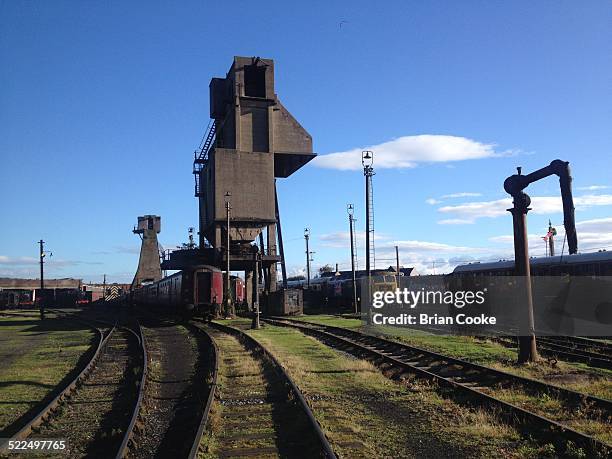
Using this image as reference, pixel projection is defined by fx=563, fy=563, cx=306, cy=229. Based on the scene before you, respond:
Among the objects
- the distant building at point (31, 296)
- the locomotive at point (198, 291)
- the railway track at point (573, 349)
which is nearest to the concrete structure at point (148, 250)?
the distant building at point (31, 296)

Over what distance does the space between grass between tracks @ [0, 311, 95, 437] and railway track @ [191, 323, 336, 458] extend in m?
3.30

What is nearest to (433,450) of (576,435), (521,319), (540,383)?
(576,435)

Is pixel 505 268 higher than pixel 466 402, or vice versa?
pixel 505 268

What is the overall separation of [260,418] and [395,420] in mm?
2104

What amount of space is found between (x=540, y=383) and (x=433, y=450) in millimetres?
3996

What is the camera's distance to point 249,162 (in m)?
53.0

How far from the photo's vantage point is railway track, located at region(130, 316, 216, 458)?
751cm

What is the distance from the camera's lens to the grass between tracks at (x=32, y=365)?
413 inches

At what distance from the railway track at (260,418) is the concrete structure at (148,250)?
84.9 metres

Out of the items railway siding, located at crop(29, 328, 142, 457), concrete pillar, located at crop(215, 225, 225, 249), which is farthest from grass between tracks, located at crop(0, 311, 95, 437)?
concrete pillar, located at crop(215, 225, 225, 249)

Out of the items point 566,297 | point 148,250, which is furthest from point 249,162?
point 148,250

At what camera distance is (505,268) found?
32031mm

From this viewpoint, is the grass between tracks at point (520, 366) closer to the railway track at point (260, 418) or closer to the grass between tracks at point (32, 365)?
the railway track at point (260, 418)

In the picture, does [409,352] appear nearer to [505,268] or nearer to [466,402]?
[466,402]
